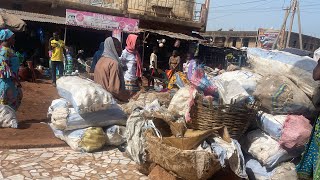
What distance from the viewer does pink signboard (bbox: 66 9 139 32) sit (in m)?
11.2

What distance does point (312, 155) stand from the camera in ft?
9.33

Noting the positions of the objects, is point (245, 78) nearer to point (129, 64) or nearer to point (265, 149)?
point (265, 149)

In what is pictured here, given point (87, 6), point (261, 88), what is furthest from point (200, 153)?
point (87, 6)

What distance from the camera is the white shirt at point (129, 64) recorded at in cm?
578

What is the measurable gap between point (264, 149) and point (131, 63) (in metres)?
3.06

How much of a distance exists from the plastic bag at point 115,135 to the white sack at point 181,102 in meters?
0.77

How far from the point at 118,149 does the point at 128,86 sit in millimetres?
1776

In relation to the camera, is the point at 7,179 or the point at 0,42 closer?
the point at 7,179

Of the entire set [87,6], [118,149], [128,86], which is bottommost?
[118,149]

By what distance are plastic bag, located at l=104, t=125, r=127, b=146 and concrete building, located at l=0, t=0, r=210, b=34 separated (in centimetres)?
927

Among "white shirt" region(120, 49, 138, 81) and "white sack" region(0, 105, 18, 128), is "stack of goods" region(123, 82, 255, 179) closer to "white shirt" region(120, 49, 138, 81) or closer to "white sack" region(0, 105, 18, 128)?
"white shirt" region(120, 49, 138, 81)

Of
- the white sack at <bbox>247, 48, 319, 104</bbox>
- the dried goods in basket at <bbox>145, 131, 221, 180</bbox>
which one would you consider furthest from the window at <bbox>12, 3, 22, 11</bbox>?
the dried goods in basket at <bbox>145, 131, 221, 180</bbox>

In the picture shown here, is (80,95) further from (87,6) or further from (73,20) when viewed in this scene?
(87,6)

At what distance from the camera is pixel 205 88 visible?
11.9 feet
